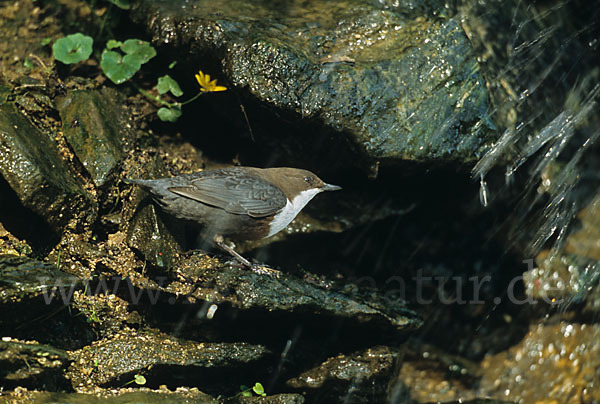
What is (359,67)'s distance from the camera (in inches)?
190

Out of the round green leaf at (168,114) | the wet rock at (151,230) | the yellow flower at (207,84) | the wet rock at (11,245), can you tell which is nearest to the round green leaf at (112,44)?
the round green leaf at (168,114)

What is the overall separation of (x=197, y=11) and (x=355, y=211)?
2.15 m

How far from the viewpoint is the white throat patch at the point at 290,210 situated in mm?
4774

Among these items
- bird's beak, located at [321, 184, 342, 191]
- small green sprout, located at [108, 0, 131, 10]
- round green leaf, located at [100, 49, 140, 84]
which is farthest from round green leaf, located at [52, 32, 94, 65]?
bird's beak, located at [321, 184, 342, 191]

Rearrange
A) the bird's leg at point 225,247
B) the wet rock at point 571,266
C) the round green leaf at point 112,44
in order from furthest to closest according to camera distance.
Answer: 1. the wet rock at point 571,266
2. the round green leaf at point 112,44
3. the bird's leg at point 225,247

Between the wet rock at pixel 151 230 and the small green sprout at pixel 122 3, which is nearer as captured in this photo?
the wet rock at pixel 151 230

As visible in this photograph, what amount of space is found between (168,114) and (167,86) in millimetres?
240

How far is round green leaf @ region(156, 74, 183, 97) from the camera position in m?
5.22

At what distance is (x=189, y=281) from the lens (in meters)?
4.36

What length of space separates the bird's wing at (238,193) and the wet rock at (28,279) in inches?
43.8

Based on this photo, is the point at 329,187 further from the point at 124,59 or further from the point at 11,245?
the point at 11,245

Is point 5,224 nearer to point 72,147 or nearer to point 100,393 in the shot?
point 72,147

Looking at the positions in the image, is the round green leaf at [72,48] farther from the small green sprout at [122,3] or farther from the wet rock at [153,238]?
the wet rock at [153,238]

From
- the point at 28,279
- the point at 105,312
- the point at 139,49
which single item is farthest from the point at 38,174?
the point at 139,49
